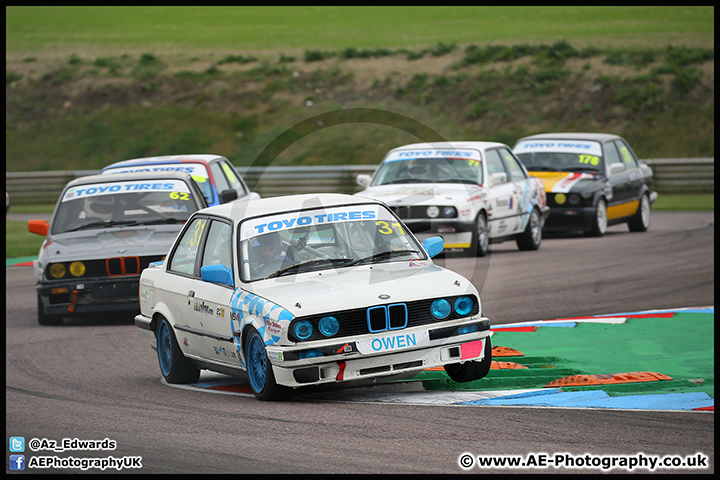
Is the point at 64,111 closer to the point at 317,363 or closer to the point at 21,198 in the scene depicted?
the point at 21,198

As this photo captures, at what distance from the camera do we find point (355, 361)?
7086 mm

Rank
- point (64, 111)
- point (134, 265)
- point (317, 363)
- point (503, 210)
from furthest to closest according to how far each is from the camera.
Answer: point (64, 111) < point (503, 210) < point (134, 265) < point (317, 363)

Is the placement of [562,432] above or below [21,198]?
above

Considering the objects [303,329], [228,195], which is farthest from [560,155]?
[303,329]

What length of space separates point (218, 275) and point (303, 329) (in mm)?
988

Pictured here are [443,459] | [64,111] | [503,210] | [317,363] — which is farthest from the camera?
[64,111]

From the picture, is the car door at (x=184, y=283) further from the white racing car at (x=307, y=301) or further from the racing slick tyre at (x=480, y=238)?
the racing slick tyre at (x=480, y=238)

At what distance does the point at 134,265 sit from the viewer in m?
11.8

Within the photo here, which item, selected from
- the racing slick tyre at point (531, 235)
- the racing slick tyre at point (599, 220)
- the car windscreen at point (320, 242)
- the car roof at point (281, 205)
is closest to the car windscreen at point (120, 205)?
the car roof at point (281, 205)

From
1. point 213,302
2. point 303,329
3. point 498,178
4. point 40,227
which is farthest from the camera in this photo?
point 498,178

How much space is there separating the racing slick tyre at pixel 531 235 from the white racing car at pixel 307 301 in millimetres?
8622

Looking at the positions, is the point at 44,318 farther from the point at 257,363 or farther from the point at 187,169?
the point at 257,363

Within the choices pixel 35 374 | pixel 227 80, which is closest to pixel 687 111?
pixel 227 80

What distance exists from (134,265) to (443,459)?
6.77 metres
